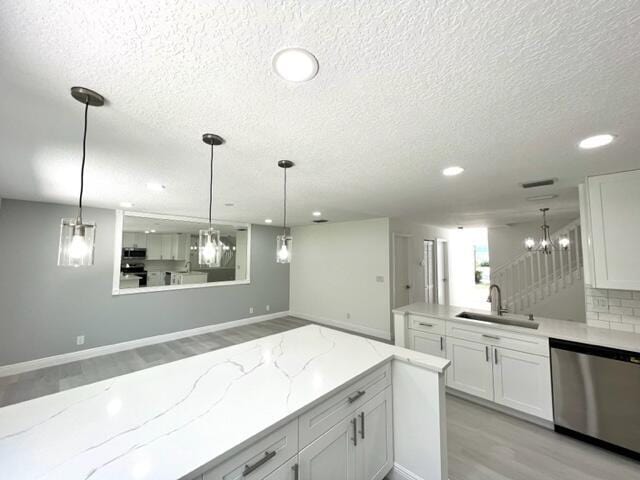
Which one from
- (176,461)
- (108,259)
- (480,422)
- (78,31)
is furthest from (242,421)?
(108,259)

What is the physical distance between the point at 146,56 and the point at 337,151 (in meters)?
1.25

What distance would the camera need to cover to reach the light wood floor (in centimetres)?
188

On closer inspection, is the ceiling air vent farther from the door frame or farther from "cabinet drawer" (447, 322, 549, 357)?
the door frame

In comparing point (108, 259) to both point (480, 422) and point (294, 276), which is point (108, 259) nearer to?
point (294, 276)

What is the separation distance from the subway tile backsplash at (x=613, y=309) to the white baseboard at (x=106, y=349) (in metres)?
5.63

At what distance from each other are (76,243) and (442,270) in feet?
24.7

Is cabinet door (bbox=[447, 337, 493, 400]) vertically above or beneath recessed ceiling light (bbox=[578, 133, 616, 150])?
beneath

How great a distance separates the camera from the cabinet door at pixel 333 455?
124 centimetres

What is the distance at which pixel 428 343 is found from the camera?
10.2ft

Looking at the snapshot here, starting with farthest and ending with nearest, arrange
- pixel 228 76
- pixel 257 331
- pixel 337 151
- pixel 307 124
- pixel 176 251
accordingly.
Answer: pixel 176 251 < pixel 257 331 < pixel 337 151 < pixel 307 124 < pixel 228 76

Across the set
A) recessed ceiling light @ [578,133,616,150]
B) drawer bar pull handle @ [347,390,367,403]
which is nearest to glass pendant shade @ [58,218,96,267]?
drawer bar pull handle @ [347,390,367,403]

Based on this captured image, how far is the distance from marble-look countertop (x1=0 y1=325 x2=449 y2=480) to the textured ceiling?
4.83 ft

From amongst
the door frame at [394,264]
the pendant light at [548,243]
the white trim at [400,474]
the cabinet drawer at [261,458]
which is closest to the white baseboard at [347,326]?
the door frame at [394,264]

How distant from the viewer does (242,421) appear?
1.07 m
